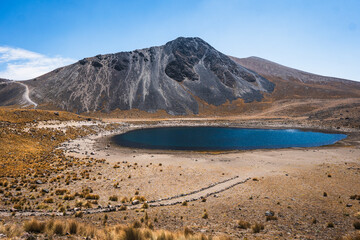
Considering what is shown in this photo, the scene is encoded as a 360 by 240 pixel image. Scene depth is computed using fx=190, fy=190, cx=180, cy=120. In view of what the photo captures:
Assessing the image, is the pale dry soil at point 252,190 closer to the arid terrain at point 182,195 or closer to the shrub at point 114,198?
the arid terrain at point 182,195

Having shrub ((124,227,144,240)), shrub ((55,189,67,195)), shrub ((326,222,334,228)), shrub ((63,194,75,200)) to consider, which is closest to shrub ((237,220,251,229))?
shrub ((326,222,334,228))

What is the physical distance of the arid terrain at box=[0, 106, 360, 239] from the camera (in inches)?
368

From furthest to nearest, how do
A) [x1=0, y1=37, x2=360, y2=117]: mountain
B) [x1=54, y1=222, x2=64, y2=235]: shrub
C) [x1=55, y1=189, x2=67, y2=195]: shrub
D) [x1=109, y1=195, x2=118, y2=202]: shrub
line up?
[x1=0, y1=37, x2=360, y2=117]: mountain < [x1=55, y1=189, x2=67, y2=195]: shrub < [x1=109, y1=195, x2=118, y2=202]: shrub < [x1=54, y1=222, x2=64, y2=235]: shrub

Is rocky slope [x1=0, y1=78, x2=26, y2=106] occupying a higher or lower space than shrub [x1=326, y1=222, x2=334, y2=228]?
higher

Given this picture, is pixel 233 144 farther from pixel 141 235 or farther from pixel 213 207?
pixel 141 235

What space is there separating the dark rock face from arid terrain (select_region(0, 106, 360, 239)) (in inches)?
3215

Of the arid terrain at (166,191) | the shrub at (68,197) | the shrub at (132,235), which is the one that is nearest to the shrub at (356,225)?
the arid terrain at (166,191)

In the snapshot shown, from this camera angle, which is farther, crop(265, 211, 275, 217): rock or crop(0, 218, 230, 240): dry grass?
crop(265, 211, 275, 217): rock

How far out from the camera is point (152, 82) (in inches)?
4798

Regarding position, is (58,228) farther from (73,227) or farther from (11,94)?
(11,94)

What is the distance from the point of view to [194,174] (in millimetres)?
22500

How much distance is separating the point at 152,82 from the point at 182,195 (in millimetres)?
111513

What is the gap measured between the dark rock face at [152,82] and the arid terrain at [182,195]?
268ft

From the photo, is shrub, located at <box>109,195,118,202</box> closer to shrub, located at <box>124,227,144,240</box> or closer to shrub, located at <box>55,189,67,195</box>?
shrub, located at <box>55,189,67,195</box>
